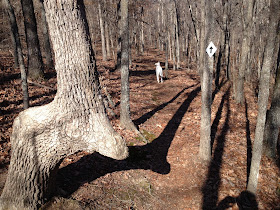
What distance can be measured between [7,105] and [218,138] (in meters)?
8.09

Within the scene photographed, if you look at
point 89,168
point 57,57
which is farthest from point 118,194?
point 57,57

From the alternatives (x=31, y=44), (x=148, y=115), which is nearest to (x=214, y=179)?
(x=148, y=115)

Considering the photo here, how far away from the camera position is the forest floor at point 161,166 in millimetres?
4420

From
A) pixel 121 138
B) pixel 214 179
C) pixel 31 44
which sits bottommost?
pixel 214 179

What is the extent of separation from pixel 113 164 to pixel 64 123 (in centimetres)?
279

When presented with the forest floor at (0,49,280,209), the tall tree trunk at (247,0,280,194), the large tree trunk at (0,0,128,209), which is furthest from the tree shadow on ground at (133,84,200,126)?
the large tree trunk at (0,0,128,209)

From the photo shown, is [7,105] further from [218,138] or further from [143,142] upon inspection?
[218,138]

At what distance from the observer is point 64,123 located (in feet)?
10.2

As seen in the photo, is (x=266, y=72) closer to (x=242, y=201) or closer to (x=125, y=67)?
(x=242, y=201)

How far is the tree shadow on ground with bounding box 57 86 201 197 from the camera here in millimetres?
4410

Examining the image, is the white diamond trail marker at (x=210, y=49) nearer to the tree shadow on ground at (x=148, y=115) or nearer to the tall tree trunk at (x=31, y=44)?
the tree shadow on ground at (x=148, y=115)

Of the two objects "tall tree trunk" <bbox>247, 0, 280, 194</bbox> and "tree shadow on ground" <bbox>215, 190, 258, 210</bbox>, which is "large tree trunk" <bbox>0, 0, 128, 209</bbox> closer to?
"tree shadow on ground" <bbox>215, 190, 258, 210</bbox>

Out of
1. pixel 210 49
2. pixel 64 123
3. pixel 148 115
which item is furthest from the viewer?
pixel 148 115

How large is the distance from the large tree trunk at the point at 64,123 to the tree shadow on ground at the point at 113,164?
0.93 m
